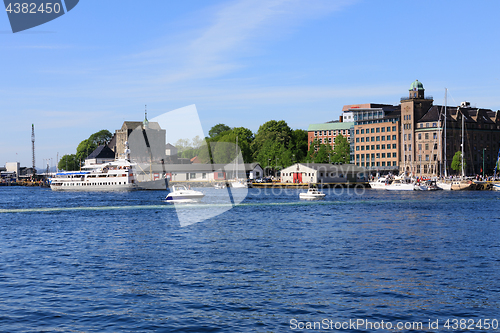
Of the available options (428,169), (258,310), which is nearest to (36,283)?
(258,310)

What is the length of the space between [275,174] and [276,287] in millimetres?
A: 170326

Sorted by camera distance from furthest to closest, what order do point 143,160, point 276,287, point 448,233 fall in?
point 143,160
point 448,233
point 276,287

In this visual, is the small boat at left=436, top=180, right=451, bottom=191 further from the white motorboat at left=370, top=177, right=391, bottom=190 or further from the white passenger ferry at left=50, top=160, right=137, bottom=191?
the white passenger ferry at left=50, top=160, right=137, bottom=191

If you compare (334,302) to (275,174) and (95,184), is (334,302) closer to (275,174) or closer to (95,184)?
(95,184)

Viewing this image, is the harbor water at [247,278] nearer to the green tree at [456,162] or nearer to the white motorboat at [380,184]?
the white motorboat at [380,184]

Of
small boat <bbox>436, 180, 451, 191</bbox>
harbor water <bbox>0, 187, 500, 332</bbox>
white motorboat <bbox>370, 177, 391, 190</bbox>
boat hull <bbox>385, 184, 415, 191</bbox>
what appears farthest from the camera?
white motorboat <bbox>370, 177, 391, 190</bbox>

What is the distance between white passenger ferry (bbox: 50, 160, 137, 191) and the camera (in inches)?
6024

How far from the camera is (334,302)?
72.1 ft

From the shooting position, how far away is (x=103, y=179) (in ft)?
508

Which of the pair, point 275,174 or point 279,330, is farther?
point 275,174

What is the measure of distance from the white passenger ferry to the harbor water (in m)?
104

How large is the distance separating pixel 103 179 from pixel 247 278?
447 ft

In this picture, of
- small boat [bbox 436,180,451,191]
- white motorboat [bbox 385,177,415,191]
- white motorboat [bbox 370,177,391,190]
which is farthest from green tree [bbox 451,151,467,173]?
white motorboat [bbox 385,177,415,191]

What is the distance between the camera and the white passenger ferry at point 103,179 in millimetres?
153000
